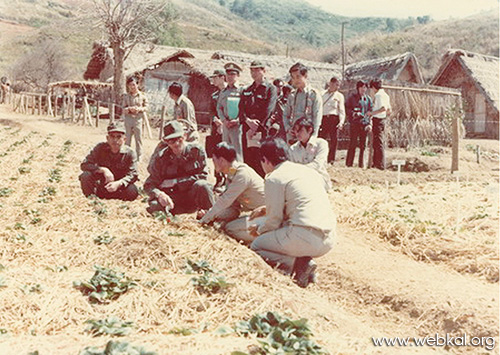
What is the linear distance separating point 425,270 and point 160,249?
8.82ft

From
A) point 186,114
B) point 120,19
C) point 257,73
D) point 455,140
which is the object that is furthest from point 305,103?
point 120,19

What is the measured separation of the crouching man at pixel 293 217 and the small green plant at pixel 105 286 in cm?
148

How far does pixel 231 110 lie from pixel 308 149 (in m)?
1.65

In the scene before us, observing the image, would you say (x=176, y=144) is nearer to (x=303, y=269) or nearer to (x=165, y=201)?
(x=165, y=201)

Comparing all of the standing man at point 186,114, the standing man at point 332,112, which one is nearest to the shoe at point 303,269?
the standing man at point 186,114

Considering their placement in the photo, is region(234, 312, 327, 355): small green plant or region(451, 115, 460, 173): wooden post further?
region(451, 115, 460, 173): wooden post

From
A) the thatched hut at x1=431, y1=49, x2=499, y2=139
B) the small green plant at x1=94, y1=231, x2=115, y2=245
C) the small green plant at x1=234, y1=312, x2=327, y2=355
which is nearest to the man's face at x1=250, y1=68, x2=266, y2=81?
the small green plant at x1=94, y1=231, x2=115, y2=245

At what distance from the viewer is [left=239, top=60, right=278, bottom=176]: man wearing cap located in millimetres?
7867

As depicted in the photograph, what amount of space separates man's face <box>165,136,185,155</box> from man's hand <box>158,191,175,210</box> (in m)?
0.56

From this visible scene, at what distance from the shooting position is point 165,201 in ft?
20.9

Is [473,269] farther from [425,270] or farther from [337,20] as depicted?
[337,20]

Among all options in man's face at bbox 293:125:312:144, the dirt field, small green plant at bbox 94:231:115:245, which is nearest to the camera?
the dirt field

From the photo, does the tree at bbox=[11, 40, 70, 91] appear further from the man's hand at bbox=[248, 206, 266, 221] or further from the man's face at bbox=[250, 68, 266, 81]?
the man's hand at bbox=[248, 206, 266, 221]

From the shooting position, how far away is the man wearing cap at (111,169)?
7359 millimetres
